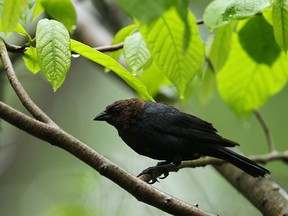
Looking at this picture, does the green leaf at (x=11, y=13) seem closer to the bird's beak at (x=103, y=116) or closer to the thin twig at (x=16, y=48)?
the thin twig at (x=16, y=48)

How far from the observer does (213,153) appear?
3754 millimetres

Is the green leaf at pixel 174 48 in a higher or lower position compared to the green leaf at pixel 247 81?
higher

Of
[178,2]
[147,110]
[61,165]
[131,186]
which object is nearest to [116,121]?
[147,110]

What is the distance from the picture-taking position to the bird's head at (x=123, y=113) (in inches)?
152

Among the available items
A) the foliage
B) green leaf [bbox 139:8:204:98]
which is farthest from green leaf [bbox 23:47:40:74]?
green leaf [bbox 139:8:204:98]

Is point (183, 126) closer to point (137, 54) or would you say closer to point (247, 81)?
point (247, 81)

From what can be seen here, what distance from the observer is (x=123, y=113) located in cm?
390

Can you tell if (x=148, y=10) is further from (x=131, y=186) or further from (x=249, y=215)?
(x=249, y=215)

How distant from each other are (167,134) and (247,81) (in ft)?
1.96

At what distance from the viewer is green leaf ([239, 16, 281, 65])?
2.90 m

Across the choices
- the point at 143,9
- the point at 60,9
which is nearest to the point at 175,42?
the point at 60,9

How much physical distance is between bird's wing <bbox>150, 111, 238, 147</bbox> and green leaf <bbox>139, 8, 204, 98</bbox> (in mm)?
1122

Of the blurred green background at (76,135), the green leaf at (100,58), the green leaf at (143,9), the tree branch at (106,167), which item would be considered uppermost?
the green leaf at (143,9)

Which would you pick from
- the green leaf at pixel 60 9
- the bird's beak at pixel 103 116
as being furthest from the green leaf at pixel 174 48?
the bird's beak at pixel 103 116
